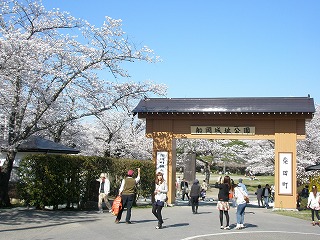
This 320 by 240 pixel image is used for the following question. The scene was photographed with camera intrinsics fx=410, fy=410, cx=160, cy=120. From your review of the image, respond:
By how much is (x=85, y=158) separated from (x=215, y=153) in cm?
3341

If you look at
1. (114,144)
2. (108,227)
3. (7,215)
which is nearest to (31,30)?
(7,215)

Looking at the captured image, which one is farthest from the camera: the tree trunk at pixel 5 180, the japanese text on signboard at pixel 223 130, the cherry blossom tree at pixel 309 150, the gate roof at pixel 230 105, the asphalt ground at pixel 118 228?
the cherry blossom tree at pixel 309 150

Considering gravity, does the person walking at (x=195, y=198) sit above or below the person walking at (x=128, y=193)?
below

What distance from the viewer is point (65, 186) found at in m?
16.8

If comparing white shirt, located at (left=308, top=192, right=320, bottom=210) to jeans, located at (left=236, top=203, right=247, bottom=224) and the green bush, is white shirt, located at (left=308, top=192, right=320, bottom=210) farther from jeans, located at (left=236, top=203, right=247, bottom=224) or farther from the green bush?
the green bush

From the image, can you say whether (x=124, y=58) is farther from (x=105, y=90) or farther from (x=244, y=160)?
(x=244, y=160)

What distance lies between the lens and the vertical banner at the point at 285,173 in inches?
850

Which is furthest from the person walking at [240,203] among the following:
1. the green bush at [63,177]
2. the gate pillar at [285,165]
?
the gate pillar at [285,165]

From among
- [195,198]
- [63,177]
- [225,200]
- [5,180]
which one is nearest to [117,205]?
[225,200]

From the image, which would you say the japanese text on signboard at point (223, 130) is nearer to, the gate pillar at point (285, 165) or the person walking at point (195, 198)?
the gate pillar at point (285, 165)

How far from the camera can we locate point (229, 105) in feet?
73.2

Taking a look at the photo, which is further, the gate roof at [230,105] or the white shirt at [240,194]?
the gate roof at [230,105]

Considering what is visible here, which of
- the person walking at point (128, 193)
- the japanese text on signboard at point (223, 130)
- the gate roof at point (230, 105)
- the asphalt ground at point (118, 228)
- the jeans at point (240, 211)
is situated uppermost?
the gate roof at point (230, 105)

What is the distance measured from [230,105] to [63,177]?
10087 mm
